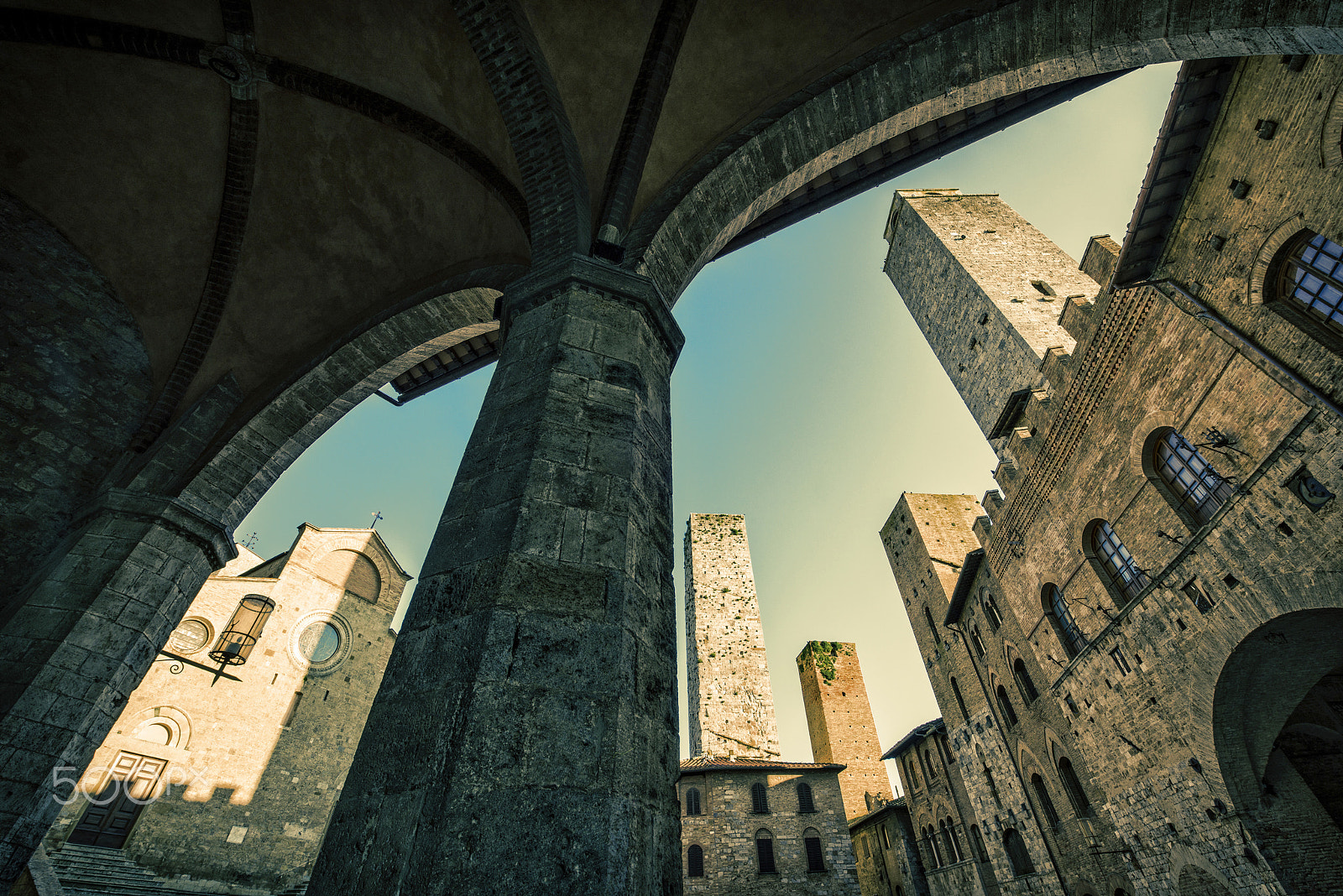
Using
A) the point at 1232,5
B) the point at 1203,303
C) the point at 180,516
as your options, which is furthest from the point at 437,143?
the point at 1203,303

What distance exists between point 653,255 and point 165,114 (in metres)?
5.97

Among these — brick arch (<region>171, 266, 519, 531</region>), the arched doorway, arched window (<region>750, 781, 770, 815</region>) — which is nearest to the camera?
brick arch (<region>171, 266, 519, 531</region>)

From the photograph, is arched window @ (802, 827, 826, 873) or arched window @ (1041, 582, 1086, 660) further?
arched window @ (802, 827, 826, 873)

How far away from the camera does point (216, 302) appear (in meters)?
6.74

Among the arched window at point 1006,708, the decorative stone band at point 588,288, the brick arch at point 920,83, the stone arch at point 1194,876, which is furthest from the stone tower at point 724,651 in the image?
the decorative stone band at point 588,288

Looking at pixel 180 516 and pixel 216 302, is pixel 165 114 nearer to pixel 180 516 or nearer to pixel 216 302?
pixel 216 302

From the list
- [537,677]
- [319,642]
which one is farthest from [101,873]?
[537,677]

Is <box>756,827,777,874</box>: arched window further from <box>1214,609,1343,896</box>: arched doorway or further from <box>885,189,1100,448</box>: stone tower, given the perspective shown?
<box>885,189,1100,448</box>: stone tower

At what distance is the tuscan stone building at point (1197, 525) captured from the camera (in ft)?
19.6

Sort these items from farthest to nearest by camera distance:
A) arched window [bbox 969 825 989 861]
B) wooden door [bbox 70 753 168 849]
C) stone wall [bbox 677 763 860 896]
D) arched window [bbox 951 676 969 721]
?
1. stone wall [bbox 677 763 860 896]
2. arched window [bbox 951 676 969 721]
3. arched window [bbox 969 825 989 861]
4. wooden door [bbox 70 753 168 849]

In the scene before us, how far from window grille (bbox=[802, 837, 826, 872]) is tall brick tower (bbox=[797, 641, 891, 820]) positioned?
5.64 metres

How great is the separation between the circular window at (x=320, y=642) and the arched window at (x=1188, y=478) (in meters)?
19.6

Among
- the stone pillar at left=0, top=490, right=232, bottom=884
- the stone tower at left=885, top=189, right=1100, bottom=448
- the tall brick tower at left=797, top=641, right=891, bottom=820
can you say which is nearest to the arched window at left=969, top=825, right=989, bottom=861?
the tall brick tower at left=797, top=641, right=891, bottom=820

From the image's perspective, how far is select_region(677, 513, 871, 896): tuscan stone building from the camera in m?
17.2
